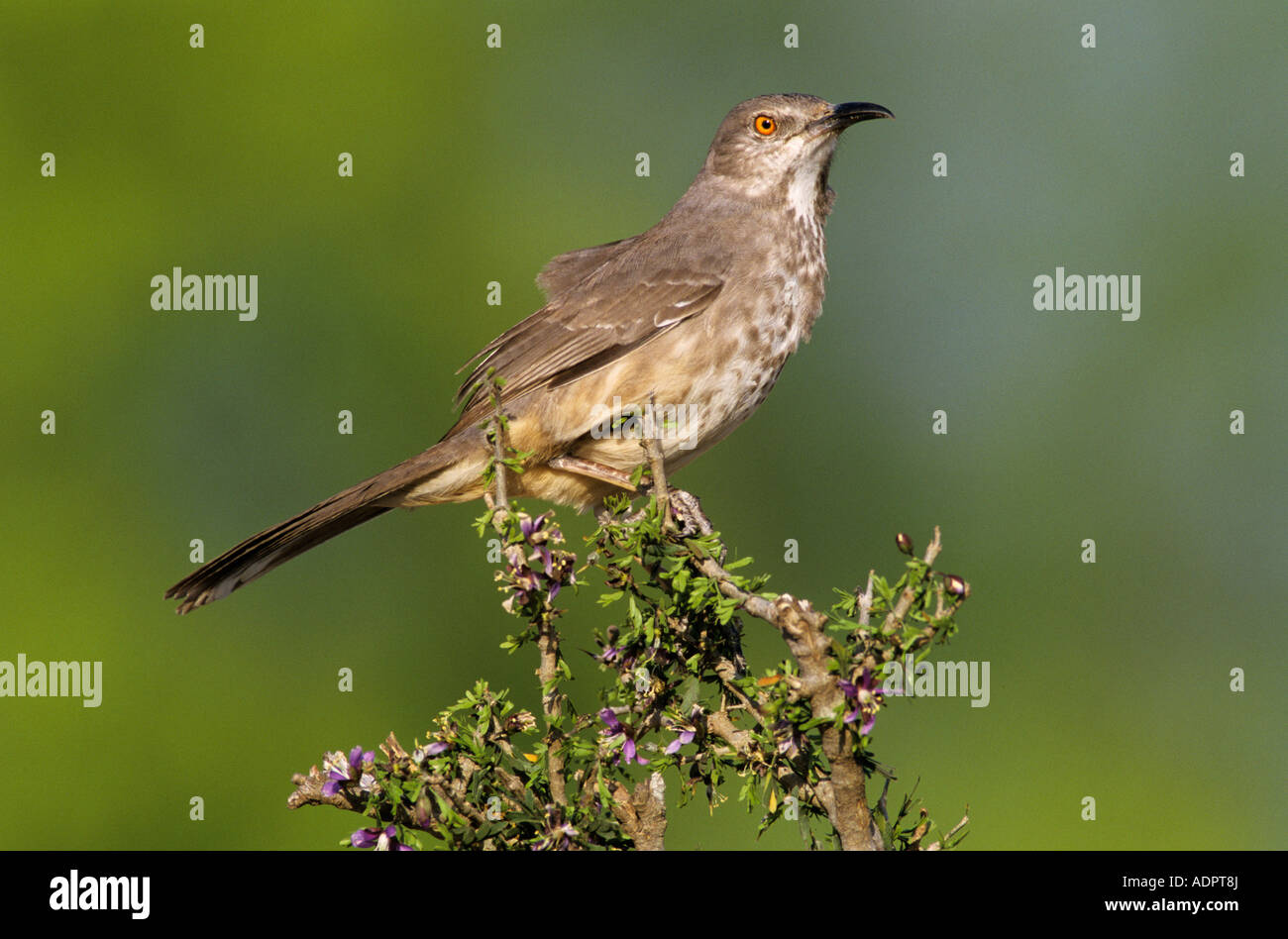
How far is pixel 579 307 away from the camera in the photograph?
192 inches

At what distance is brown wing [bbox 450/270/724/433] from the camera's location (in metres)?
4.68

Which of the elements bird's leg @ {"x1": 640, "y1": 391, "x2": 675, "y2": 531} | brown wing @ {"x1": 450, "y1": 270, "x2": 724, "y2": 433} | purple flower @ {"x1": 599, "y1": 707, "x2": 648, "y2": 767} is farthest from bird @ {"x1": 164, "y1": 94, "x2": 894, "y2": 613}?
purple flower @ {"x1": 599, "y1": 707, "x2": 648, "y2": 767}

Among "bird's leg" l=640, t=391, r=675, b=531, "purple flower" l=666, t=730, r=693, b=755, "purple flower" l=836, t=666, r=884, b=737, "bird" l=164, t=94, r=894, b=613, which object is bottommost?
"purple flower" l=666, t=730, r=693, b=755

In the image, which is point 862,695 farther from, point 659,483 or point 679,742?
point 659,483

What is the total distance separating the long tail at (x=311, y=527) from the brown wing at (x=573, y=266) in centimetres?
86

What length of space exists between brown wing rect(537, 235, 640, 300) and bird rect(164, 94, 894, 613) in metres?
0.08

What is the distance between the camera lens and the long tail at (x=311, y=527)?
4.24 m

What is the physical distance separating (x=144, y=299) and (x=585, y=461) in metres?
3.32

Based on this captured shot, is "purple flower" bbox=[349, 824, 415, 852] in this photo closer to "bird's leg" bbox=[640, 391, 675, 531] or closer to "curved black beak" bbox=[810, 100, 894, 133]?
"bird's leg" bbox=[640, 391, 675, 531]

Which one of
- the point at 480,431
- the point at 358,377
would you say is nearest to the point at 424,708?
the point at 358,377

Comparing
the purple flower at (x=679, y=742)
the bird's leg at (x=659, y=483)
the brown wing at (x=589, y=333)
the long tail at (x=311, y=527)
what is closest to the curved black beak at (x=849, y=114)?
the brown wing at (x=589, y=333)

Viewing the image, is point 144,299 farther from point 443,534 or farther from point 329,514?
point 329,514

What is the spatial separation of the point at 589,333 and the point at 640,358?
232 mm

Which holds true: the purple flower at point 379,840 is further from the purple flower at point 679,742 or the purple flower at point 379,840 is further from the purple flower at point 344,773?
the purple flower at point 679,742
